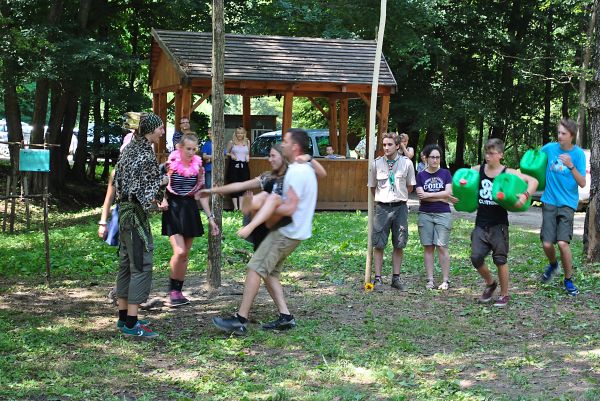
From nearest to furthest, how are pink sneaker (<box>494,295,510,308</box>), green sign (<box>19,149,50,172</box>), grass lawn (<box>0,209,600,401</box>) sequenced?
grass lawn (<box>0,209,600,401</box>), pink sneaker (<box>494,295,510,308</box>), green sign (<box>19,149,50,172</box>)

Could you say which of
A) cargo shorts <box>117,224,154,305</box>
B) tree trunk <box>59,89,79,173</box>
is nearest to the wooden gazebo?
tree trunk <box>59,89,79,173</box>

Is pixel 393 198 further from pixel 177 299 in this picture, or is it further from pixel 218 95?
pixel 177 299

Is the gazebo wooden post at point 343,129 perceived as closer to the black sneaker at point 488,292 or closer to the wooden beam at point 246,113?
the wooden beam at point 246,113

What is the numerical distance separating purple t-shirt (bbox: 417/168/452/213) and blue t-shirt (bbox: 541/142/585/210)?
1110 mm

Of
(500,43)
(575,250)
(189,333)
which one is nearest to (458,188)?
(189,333)

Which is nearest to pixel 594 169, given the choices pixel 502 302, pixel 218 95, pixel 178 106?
pixel 502 302

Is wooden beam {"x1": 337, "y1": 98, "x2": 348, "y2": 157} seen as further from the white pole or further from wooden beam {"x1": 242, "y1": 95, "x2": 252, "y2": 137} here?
the white pole

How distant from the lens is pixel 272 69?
58.9 feet

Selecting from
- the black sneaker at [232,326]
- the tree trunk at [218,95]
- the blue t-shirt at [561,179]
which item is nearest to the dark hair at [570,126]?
the blue t-shirt at [561,179]

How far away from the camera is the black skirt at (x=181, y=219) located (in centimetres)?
768

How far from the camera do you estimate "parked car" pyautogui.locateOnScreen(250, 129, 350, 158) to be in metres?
21.1

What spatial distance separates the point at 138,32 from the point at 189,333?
25.7 metres

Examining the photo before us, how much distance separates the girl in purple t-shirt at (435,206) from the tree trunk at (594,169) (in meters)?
2.59

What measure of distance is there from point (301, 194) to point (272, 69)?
12.0 metres
